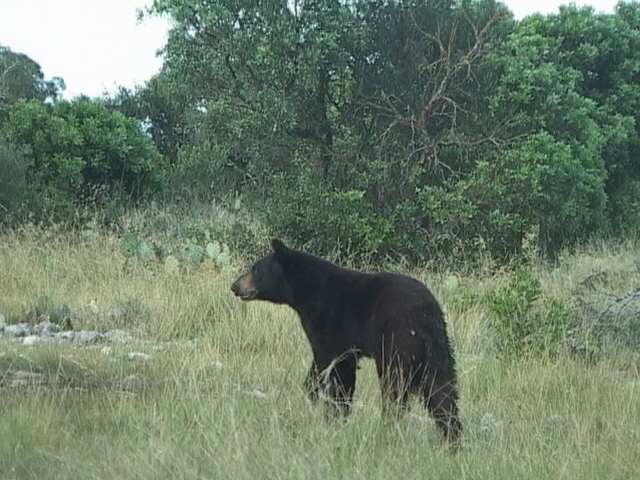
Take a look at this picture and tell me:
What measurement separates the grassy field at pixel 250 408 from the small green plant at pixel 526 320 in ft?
0.74

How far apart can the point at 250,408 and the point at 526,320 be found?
388 centimetres

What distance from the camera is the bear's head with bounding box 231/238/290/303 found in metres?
7.73

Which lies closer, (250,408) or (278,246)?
(250,408)

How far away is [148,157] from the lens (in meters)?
20.0

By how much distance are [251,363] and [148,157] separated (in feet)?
40.3

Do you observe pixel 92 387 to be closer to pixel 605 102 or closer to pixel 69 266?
pixel 69 266

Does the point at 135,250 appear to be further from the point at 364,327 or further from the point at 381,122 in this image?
the point at 364,327

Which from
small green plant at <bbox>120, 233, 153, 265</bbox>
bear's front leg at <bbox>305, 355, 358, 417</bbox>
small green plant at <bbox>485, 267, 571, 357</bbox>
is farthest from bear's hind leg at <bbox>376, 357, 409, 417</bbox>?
small green plant at <bbox>120, 233, 153, 265</bbox>

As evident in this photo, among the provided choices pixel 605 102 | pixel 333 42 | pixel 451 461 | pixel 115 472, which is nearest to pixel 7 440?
pixel 115 472

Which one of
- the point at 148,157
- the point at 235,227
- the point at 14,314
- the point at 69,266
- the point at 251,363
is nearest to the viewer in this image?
the point at 251,363

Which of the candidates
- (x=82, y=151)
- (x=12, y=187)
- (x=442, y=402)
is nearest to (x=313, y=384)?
(x=442, y=402)

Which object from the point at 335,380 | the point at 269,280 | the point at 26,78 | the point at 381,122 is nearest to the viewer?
the point at 335,380

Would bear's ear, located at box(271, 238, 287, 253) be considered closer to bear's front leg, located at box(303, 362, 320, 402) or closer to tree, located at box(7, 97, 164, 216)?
bear's front leg, located at box(303, 362, 320, 402)

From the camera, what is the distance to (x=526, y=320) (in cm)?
919
